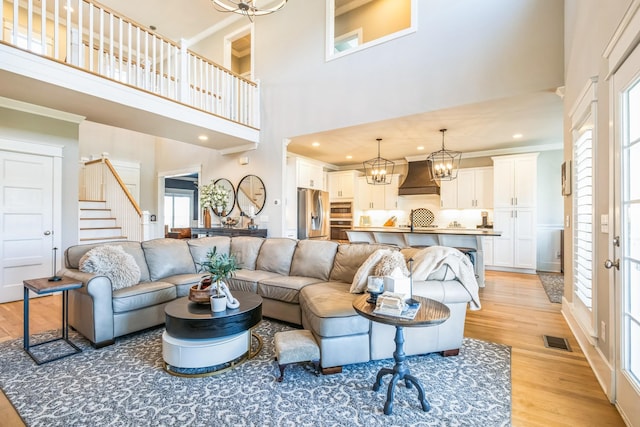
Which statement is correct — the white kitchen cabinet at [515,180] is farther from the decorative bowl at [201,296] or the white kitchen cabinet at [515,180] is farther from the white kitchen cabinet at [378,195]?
the decorative bowl at [201,296]

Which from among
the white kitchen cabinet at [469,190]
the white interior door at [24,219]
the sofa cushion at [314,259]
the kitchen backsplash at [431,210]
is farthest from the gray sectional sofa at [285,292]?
the kitchen backsplash at [431,210]

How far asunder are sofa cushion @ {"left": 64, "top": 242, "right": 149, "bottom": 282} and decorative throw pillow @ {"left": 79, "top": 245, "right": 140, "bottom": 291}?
0.71 feet

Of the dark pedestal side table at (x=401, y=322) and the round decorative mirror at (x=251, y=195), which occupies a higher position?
the round decorative mirror at (x=251, y=195)

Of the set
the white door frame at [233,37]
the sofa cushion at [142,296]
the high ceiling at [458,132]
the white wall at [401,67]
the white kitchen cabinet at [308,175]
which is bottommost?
the sofa cushion at [142,296]

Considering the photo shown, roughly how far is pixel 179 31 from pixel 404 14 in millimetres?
5019

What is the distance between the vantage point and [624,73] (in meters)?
1.78

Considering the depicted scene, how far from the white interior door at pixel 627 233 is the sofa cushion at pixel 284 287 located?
2.45 m

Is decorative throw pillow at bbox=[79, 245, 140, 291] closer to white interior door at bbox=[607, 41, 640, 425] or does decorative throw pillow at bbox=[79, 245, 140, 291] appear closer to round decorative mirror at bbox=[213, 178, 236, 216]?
round decorative mirror at bbox=[213, 178, 236, 216]

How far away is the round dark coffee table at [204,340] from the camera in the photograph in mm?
2277

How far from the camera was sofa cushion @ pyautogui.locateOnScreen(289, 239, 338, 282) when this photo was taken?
3.59 metres

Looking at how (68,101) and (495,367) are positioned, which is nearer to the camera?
(495,367)

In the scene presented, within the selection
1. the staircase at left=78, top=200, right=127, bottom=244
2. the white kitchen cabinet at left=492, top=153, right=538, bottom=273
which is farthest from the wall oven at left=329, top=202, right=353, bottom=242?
the staircase at left=78, top=200, right=127, bottom=244

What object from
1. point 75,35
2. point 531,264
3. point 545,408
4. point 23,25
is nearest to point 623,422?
point 545,408

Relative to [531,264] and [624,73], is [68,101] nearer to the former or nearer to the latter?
[624,73]
